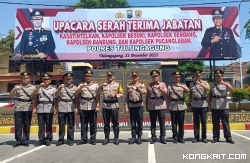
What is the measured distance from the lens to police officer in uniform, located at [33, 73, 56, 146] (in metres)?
5.67

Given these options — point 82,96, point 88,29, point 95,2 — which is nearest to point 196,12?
point 88,29

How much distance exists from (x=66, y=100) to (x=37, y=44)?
6.13 meters

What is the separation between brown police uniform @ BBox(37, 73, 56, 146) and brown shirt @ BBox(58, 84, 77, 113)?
22 cm

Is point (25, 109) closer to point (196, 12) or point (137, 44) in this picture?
point (137, 44)

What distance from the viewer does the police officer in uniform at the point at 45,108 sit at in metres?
5.67

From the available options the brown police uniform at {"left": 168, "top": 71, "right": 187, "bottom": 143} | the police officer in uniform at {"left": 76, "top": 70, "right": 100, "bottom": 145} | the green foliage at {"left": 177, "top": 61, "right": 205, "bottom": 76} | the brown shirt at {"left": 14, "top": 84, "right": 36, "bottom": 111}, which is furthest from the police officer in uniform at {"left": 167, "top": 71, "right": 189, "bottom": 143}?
the green foliage at {"left": 177, "top": 61, "right": 205, "bottom": 76}

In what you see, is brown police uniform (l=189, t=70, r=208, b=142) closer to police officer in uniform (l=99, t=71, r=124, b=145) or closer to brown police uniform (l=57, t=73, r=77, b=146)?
police officer in uniform (l=99, t=71, r=124, b=145)

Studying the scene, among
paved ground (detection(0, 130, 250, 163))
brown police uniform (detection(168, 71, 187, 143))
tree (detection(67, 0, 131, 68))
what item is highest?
tree (detection(67, 0, 131, 68))

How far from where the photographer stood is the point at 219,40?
10.5m

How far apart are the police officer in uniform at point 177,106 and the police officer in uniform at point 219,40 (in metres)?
5.56

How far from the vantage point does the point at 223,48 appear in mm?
10531

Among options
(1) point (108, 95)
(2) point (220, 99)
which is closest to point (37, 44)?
(1) point (108, 95)

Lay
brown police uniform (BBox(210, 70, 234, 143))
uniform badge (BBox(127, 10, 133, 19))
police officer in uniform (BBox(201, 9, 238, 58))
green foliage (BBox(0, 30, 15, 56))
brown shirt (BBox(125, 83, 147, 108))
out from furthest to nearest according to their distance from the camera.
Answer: green foliage (BBox(0, 30, 15, 56)) → uniform badge (BBox(127, 10, 133, 19)) → police officer in uniform (BBox(201, 9, 238, 58)) → brown police uniform (BBox(210, 70, 234, 143)) → brown shirt (BBox(125, 83, 147, 108))

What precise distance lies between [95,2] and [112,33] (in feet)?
53.6
